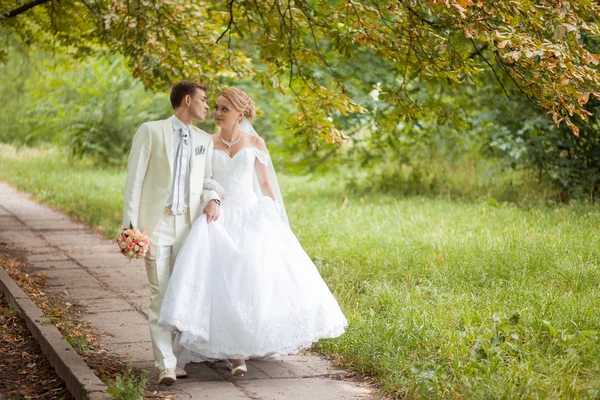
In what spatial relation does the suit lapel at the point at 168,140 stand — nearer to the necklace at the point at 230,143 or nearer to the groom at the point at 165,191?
the groom at the point at 165,191

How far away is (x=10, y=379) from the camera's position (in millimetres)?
6230

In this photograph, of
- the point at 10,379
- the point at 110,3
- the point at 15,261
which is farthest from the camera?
the point at 110,3

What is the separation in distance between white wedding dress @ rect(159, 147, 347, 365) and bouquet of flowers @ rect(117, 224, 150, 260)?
308mm

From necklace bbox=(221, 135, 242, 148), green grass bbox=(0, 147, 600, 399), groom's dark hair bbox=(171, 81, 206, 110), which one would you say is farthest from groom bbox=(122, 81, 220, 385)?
green grass bbox=(0, 147, 600, 399)

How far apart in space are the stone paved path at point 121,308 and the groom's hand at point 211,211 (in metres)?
1.13

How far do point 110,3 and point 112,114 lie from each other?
14.3 metres

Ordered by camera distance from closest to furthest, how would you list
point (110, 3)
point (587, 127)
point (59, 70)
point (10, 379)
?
1. point (10, 379)
2. point (110, 3)
3. point (587, 127)
4. point (59, 70)

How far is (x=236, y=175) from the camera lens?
20.7 feet

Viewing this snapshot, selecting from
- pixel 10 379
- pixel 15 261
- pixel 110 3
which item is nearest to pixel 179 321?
pixel 10 379

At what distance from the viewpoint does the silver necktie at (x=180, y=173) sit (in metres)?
5.96

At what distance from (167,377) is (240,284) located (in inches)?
31.3

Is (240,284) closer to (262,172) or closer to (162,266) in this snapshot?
(162,266)

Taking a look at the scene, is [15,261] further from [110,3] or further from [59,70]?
[59,70]

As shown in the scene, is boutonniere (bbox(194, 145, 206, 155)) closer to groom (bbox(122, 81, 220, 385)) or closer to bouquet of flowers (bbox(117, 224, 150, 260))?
groom (bbox(122, 81, 220, 385))
